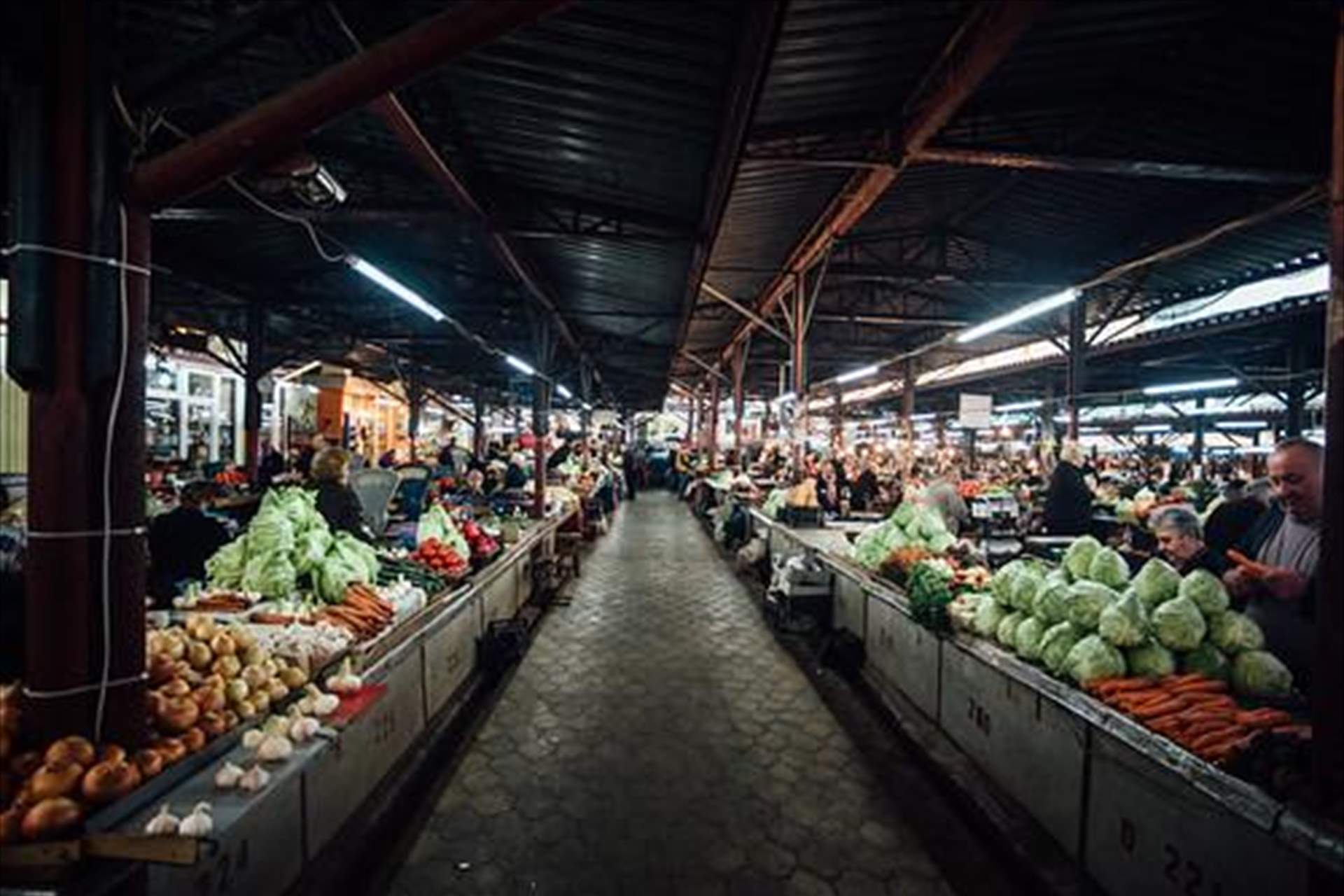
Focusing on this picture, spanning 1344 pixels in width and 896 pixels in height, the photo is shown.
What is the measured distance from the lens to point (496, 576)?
6.47 metres

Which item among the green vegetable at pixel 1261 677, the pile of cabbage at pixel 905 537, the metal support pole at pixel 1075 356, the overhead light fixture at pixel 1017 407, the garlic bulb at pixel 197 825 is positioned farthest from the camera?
the overhead light fixture at pixel 1017 407

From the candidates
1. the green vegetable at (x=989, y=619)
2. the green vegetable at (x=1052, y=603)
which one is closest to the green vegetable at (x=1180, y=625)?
the green vegetable at (x=1052, y=603)

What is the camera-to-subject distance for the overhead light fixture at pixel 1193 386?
1505 cm

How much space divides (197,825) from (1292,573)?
4210mm

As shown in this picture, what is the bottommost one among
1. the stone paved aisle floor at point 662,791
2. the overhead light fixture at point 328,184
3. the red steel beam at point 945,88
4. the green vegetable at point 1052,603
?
the stone paved aisle floor at point 662,791

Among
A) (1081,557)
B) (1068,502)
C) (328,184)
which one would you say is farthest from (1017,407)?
(328,184)

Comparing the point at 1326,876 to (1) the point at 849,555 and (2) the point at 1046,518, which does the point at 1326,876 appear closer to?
(1) the point at 849,555

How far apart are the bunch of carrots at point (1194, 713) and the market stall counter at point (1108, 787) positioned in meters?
0.05

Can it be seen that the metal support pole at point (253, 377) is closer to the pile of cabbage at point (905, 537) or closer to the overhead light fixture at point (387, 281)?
the overhead light fixture at point (387, 281)

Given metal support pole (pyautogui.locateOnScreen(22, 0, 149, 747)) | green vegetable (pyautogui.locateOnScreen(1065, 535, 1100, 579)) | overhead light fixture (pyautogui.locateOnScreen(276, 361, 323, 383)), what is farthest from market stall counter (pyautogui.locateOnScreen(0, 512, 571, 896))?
overhead light fixture (pyautogui.locateOnScreen(276, 361, 323, 383))

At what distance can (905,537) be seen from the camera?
6.27 meters

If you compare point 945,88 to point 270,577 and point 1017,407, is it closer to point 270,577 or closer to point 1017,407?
point 270,577

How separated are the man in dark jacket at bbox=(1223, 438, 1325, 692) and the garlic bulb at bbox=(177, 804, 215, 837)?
4106 mm

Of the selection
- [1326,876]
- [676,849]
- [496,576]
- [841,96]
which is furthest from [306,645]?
[841,96]
